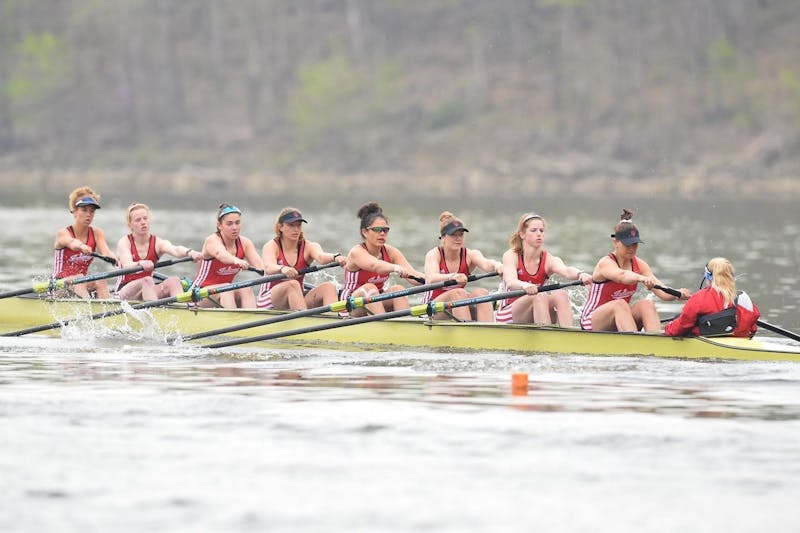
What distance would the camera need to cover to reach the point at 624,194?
202ft

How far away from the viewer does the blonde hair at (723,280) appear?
14641mm

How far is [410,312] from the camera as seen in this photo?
51.7 ft

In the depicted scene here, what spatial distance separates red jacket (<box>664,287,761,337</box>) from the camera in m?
14.7

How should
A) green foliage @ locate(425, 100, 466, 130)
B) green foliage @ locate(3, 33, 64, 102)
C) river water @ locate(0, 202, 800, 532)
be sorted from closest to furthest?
river water @ locate(0, 202, 800, 532), green foliage @ locate(425, 100, 466, 130), green foliage @ locate(3, 33, 64, 102)

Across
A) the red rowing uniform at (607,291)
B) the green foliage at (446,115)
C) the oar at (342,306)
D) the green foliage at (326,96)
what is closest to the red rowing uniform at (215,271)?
the oar at (342,306)

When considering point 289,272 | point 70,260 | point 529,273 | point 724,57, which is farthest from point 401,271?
point 724,57

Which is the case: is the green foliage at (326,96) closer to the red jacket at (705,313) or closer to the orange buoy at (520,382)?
the red jacket at (705,313)

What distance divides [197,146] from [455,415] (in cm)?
6456

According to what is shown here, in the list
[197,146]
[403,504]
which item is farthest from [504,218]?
[403,504]

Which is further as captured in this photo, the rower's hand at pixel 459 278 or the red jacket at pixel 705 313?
the rower's hand at pixel 459 278

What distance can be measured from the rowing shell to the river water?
155mm

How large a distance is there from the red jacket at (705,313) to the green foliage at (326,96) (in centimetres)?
5836

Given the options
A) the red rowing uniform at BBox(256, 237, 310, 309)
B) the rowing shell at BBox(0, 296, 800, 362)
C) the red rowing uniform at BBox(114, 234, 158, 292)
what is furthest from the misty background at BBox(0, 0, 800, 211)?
the red rowing uniform at BBox(256, 237, 310, 309)

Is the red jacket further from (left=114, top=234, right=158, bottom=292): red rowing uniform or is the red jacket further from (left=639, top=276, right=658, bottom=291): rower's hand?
(left=114, top=234, right=158, bottom=292): red rowing uniform
